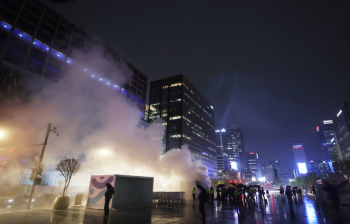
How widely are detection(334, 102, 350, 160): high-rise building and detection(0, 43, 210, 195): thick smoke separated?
9445cm

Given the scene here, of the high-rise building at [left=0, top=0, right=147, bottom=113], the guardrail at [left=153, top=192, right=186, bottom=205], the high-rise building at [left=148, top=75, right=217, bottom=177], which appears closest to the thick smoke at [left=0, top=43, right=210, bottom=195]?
the high-rise building at [left=0, top=0, right=147, bottom=113]

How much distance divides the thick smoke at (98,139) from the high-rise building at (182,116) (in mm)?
62370

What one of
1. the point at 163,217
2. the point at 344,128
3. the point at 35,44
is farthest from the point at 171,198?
the point at 344,128

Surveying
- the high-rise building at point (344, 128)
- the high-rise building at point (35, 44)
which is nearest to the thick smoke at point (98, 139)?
the high-rise building at point (35, 44)

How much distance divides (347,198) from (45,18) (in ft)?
281

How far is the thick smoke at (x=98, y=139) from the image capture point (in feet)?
89.3

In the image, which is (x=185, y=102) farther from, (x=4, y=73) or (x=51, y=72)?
(x=4, y=73)

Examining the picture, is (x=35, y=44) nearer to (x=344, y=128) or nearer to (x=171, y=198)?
(x=171, y=198)

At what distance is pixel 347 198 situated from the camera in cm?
1437

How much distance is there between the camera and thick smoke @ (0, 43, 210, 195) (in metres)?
27.2

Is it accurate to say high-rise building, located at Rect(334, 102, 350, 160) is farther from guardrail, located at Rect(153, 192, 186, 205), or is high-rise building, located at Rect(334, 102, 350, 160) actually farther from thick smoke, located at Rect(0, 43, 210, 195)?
guardrail, located at Rect(153, 192, 186, 205)

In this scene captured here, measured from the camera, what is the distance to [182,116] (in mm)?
100375

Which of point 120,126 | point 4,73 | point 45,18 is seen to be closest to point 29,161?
point 120,126

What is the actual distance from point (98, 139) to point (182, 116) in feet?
239
